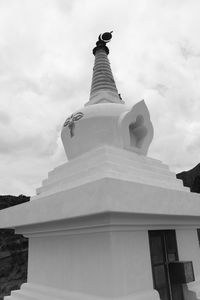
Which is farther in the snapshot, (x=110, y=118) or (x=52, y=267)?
(x=110, y=118)

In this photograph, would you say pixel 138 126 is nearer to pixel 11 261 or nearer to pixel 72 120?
pixel 72 120

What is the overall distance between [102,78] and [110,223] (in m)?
5.33

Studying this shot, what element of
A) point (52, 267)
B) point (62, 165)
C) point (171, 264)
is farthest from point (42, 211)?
point (171, 264)

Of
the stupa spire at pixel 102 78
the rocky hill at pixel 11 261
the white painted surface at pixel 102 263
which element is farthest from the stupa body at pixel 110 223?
the rocky hill at pixel 11 261

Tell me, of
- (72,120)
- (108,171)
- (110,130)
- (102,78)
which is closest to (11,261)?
(72,120)

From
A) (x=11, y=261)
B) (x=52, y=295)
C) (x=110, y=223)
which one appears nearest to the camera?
(x=110, y=223)

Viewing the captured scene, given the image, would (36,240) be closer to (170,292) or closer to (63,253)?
(63,253)

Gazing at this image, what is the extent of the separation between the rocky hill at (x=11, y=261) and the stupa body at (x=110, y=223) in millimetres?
9136

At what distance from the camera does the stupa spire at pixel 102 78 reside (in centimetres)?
723

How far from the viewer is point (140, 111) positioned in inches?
248

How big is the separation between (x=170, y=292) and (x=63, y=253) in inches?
77.7

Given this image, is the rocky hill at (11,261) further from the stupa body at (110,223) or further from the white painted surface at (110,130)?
the white painted surface at (110,130)

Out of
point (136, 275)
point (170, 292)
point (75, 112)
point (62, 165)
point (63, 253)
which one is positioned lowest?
point (170, 292)

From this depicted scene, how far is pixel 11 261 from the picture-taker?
46.8 ft
